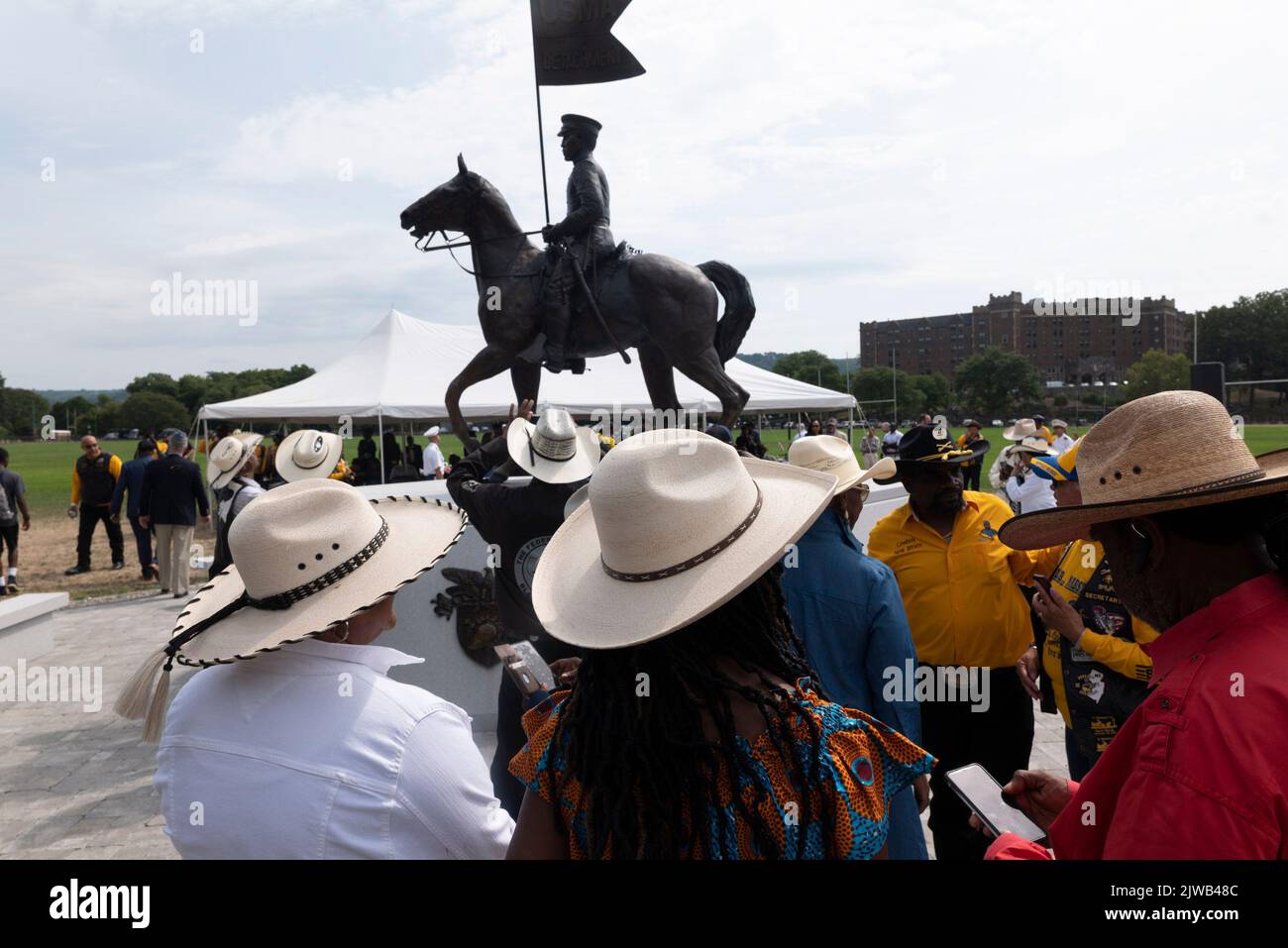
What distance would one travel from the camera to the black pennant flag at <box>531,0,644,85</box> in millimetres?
8305

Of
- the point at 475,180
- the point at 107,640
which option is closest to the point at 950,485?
the point at 475,180

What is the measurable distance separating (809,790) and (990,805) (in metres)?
0.64

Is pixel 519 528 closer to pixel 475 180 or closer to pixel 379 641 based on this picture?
pixel 379 641

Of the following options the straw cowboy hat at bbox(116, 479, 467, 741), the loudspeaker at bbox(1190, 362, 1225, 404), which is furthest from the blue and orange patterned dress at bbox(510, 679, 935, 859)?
the loudspeaker at bbox(1190, 362, 1225, 404)

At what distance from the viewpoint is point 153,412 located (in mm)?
83875

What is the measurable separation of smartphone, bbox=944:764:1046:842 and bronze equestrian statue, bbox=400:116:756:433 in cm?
655

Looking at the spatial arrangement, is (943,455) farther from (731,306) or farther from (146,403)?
(146,403)

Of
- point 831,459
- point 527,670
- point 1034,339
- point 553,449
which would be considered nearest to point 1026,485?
point 831,459

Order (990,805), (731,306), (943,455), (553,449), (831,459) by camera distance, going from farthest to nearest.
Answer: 1. (731,306)
2. (553,449)
3. (831,459)
4. (943,455)
5. (990,805)

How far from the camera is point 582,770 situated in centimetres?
126

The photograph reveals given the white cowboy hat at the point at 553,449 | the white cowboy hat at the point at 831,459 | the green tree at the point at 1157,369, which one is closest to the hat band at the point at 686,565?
the white cowboy hat at the point at 831,459

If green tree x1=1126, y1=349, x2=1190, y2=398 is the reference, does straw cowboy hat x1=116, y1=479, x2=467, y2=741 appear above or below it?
below

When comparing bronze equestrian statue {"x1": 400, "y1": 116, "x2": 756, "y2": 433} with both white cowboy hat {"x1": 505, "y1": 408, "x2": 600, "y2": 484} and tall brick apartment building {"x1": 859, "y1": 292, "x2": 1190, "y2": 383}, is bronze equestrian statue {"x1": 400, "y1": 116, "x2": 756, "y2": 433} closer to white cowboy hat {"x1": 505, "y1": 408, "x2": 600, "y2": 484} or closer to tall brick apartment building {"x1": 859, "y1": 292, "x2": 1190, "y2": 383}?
white cowboy hat {"x1": 505, "y1": 408, "x2": 600, "y2": 484}
